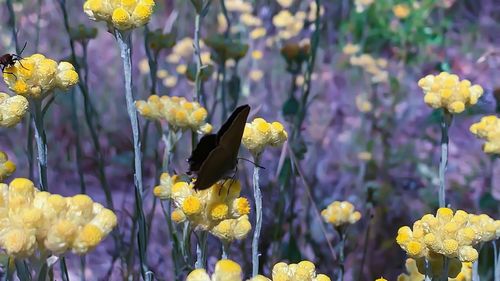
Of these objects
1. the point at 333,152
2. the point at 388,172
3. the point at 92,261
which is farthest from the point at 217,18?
the point at 92,261

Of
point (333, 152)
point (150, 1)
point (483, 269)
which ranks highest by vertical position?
point (150, 1)

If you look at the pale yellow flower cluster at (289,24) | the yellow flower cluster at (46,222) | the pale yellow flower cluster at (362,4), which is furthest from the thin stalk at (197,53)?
the pale yellow flower cluster at (362,4)

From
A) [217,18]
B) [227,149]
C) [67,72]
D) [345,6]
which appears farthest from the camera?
[345,6]

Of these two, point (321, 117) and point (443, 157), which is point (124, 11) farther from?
point (321, 117)

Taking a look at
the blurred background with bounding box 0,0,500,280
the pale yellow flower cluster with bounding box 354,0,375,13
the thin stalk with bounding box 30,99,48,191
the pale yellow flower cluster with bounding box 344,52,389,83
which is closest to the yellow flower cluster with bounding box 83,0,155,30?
the thin stalk with bounding box 30,99,48,191

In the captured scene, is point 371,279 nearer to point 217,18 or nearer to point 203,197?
point 203,197

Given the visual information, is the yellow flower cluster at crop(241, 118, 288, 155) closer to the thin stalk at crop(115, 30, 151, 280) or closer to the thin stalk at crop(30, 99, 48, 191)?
the thin stalk at crop(115, 30, 151, 280)

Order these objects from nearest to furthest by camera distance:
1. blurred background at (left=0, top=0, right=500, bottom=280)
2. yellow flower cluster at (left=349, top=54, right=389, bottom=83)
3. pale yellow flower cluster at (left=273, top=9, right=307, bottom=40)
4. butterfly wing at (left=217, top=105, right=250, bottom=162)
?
1. butterfly wing at (left=217, top=105, right=250, bottom=162)
2. blurred background at (left=0, top=0, right=500, bottom=280)
3. pale yellow flower cluster at (left=273, top=9, right=307, bottom=40)
4. yellow flower cluster at (left=349, top=54, right=389, bottom=83)
